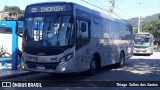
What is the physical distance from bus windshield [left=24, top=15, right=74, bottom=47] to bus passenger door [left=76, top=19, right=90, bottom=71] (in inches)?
22.9

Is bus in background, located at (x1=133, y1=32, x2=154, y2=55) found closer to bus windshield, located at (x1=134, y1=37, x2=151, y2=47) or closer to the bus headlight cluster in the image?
bus windshield, located at (x1=134, y1=37, x2=151, y2=47)

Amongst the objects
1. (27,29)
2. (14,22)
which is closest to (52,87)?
(27,29)

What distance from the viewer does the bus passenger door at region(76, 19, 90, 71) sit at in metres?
13.9

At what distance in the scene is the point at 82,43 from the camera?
47.3 ft

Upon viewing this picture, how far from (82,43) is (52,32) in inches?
66.2

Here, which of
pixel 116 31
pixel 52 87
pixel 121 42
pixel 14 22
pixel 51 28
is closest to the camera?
pixel 52 87

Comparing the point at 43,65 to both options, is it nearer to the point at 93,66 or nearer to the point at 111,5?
the point at 93,66

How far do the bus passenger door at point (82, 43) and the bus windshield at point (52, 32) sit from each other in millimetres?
581

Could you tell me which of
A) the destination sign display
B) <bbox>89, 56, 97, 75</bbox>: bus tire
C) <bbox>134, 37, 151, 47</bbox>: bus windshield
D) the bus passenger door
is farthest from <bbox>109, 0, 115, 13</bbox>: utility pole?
the destination sign display

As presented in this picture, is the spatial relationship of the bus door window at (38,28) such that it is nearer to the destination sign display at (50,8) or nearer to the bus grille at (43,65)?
the destination sign display at (50,8)

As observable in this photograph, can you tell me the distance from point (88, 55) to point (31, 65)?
2.84 meters

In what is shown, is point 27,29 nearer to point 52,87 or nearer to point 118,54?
point 52,87

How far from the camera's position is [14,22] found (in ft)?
54.8

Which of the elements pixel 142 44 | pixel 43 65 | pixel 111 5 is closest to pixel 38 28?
pixel 43 65
